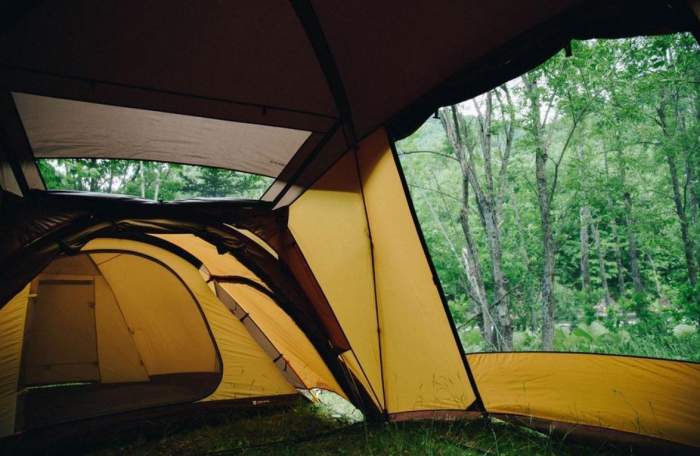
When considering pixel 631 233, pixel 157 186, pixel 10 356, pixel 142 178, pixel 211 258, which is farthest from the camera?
pixel 157 186

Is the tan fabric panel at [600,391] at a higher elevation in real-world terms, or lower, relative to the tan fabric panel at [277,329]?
lower

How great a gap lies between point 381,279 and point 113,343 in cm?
295

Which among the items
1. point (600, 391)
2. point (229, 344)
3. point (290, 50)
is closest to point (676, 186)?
point (600, 391)

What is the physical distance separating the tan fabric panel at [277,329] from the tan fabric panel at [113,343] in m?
1.29

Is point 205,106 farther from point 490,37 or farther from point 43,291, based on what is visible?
point 43,291

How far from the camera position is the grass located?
231 centimetres

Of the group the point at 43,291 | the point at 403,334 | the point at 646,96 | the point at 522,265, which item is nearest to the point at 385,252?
the point at 403,334

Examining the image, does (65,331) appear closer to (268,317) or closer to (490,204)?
(268,317)

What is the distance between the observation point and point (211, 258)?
3.40 metres

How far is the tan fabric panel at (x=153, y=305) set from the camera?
3746 millimetres

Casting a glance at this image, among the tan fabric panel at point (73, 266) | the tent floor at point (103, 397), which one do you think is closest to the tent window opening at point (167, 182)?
the tan fabric panel at point (73, 266)

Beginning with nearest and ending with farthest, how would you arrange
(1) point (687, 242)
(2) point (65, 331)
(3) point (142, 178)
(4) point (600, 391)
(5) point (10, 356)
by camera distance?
(4) point (600, 391)
(5) point (10, 356)
(2) point (65, 331)
(1) point (687, 242)
(3) point (142, 178)

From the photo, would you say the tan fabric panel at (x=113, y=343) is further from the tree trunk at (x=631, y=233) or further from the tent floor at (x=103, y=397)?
the tree trunk at (x=631, y=233)

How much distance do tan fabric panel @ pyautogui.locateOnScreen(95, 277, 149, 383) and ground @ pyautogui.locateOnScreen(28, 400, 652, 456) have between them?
111 cm
